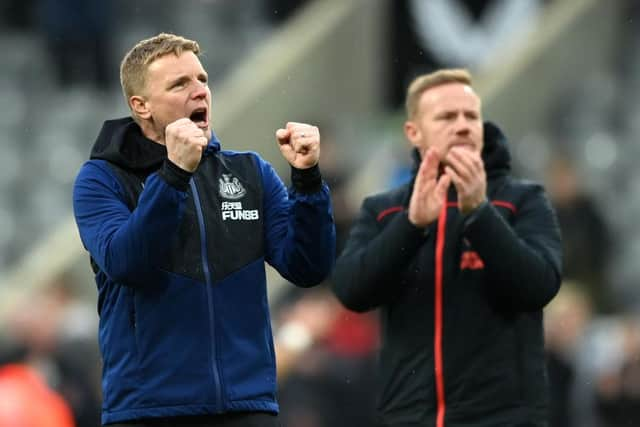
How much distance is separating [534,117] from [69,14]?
4.13 meters

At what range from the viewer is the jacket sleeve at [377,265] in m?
6.40

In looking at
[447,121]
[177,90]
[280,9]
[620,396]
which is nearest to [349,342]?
[620,396]

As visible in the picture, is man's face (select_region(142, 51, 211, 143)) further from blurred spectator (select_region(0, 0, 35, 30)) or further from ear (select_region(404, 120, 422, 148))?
blurred spectator (select_region(0, 0, 35, 30))

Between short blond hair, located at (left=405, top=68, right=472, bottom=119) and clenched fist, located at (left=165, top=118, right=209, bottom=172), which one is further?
short blond hair, located at (left=405, top=68, right=472, bottom=119)

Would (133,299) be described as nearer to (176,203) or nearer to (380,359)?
(176,203)

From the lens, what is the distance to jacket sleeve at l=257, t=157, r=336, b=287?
218 inches

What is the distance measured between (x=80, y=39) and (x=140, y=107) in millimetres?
9864

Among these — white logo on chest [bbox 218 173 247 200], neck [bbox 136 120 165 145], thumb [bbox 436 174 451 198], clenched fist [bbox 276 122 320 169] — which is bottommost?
white logo on chest [bbox 218 173 247 200]

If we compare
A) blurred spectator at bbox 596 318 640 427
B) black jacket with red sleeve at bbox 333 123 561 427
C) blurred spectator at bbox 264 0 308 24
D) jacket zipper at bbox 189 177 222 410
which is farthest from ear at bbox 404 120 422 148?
blurred spectator at bbox 264 0 308 24

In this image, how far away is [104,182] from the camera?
5.50 metres

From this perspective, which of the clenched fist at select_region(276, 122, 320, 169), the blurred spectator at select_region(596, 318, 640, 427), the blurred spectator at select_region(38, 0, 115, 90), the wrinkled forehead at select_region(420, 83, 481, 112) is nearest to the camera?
the clenched fist at select_region(276, 122, 320, 169)

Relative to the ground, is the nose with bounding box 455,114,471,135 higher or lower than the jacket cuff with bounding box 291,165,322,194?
higher

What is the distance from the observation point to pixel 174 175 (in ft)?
17.2

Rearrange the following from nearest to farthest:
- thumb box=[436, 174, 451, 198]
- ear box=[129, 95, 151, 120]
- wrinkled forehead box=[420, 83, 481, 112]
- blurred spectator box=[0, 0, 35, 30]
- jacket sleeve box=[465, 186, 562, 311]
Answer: ear box=[129, 95, 151, 120] < jacket sleeve box=[465, 186, 562, 311] < thumb box=[436, 174, 451, 198] < wrinkled forehead box=[420, 83, 481, 112] < blurred spectator box=[0, 0, 35, 30]
